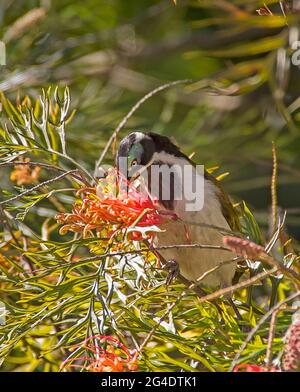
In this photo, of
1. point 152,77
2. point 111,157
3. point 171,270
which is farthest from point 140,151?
point 152,77

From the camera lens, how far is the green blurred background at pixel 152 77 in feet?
9.84

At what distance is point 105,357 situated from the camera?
1.43 metres

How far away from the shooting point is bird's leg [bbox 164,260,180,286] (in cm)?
183

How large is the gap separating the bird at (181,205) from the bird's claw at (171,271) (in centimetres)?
2

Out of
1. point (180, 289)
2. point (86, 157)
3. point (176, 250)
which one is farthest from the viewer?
point (86, 157)

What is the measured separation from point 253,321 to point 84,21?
7.37 ft

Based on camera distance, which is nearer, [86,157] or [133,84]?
[86,157]

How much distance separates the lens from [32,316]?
5.52 feet
